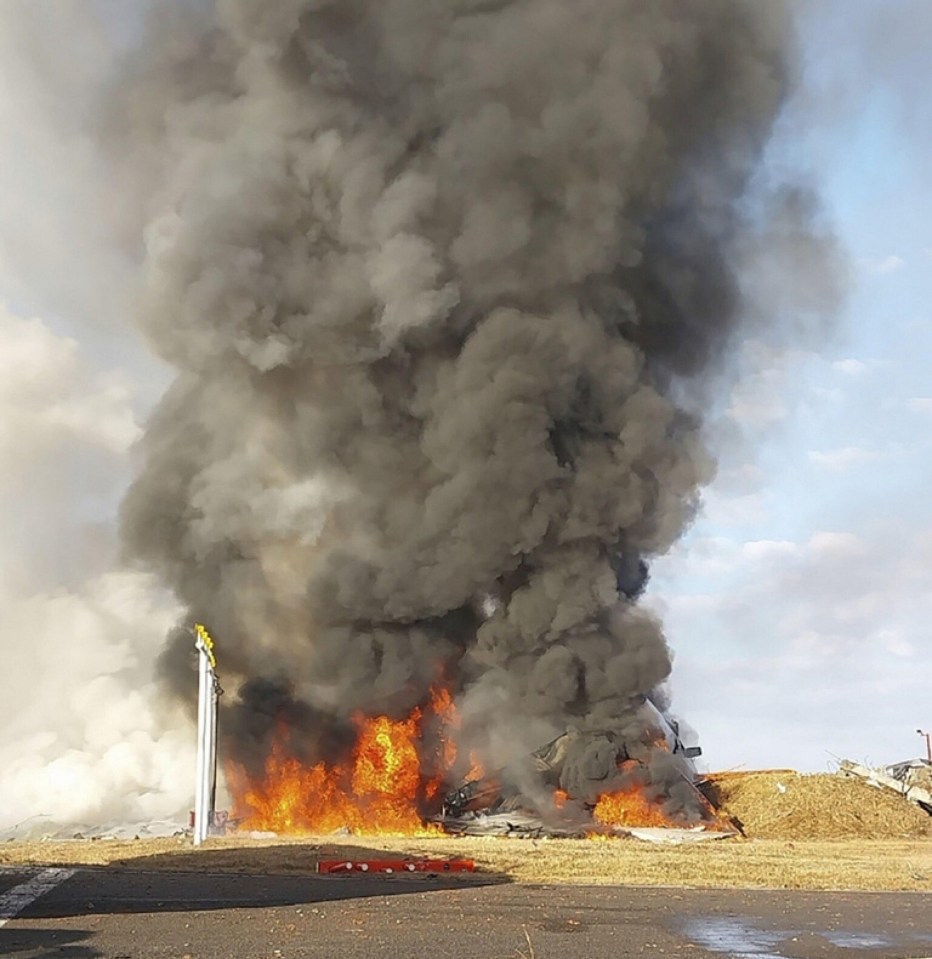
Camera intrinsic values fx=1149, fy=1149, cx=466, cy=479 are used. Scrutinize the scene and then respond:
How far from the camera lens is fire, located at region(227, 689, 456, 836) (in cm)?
3634

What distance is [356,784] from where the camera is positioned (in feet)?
122

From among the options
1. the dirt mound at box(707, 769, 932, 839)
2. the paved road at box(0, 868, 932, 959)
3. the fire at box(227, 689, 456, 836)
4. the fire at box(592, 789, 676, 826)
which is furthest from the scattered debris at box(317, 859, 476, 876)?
the dirt mound at box(707, 769, 932, 839)

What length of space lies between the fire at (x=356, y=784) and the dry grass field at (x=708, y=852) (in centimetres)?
574

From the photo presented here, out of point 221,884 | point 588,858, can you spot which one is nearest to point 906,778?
point 588,858

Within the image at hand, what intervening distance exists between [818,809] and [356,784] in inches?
569

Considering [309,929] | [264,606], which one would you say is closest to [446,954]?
[309,929]

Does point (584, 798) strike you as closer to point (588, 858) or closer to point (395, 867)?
point (588, 858)

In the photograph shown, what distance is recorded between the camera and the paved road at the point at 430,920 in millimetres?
12273

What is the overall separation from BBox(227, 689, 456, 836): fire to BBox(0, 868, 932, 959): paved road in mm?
16626

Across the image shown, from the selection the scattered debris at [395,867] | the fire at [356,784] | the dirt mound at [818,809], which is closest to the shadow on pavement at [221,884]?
the scattered debris at [395,867]

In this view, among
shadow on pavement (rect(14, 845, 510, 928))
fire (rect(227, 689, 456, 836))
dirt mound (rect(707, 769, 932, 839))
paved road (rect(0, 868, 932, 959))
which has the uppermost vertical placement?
fire (rect(227, 689, 456, 836))

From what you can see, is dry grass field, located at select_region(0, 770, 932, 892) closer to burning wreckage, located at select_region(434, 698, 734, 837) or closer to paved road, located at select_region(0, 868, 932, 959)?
burning wreckage, located at select_region(434, 698, 734, 837)

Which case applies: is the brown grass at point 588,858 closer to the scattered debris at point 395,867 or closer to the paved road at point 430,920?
the scattered debris at point 395,867

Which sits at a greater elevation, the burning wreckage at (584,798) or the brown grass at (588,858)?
the burning wreckage at (584,798)
